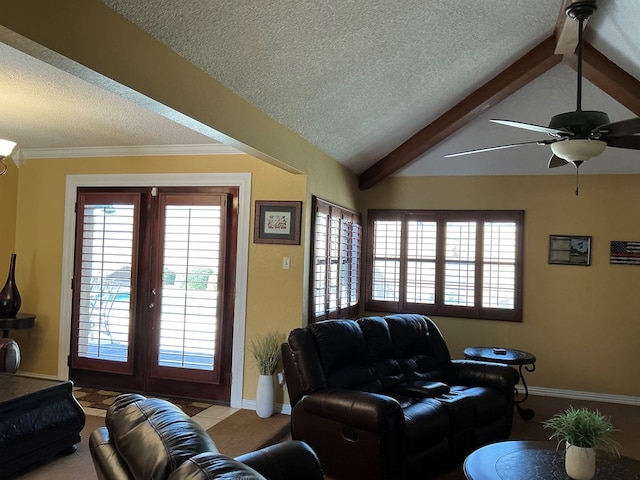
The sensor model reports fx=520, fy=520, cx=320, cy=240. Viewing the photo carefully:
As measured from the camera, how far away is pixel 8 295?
4934 millimetres

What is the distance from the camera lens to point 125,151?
508 centimetres

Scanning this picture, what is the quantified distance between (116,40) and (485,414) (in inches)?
137

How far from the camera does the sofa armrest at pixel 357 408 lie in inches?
122

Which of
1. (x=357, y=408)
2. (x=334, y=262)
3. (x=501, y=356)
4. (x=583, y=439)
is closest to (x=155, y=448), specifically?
(x=357, y=408)

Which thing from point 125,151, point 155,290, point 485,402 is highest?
point 125,151

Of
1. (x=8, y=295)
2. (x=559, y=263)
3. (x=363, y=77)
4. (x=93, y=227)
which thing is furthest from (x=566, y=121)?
(x=8, y=295)

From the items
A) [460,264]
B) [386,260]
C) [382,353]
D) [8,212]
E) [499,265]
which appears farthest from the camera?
[386,260]

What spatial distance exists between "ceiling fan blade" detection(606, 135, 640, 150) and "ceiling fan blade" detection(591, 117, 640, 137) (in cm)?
11

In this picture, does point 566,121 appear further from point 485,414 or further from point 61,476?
point 61,476

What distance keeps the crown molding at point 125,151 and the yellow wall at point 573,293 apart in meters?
3.04

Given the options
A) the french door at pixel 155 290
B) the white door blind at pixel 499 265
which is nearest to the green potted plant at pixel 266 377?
the french door at pixel 155 290

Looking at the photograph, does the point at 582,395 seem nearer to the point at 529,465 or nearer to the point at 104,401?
the point at 529,465

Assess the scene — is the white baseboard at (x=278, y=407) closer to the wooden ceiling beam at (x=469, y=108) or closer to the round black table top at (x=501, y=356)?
the round black table top at (x=501, y=356)

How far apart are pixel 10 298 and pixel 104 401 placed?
1355mm
